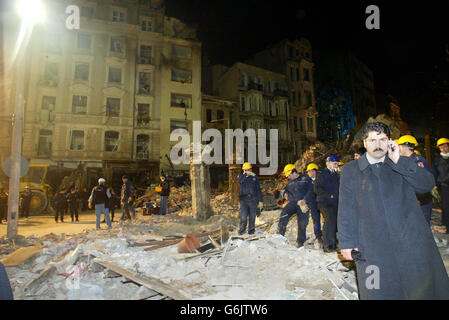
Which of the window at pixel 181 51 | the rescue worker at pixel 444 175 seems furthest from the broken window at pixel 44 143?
the rescue worker at pixel 444 175

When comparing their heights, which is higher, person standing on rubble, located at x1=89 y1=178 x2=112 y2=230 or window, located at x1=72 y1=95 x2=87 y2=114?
window, located at x1=72 y1=95 x2=87 y2=114

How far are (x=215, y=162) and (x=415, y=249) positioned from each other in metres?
27.0

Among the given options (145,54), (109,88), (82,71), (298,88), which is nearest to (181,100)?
(145,54)

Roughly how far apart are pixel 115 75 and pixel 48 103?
7.04 m

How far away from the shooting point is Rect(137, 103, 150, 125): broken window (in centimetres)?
2586

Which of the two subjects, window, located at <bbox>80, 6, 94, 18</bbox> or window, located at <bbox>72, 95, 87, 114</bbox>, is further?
window, located at <bbox>80, 6, 94, 18</bbox>

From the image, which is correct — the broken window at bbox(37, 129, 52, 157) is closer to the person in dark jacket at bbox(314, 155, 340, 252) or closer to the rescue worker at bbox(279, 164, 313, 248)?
the rescue worker at bbox(279, 164, 313, 248)

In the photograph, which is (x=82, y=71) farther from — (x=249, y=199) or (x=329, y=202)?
(x=329, y=202)

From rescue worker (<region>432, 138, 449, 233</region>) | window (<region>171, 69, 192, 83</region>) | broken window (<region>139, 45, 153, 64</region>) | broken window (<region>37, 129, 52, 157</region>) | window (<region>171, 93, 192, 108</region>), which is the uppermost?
broken window (<region>139, 45, 153, 64</region>)

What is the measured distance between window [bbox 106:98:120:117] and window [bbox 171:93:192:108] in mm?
5856

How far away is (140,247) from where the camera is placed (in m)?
5.68

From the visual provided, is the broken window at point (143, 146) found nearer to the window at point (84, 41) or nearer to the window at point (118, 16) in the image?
the window at point (84, 41)

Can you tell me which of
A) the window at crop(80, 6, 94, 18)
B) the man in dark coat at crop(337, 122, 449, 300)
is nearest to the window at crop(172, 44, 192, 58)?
the window at crop(80, 6, 94, 18)

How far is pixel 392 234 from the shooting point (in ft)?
7.15
